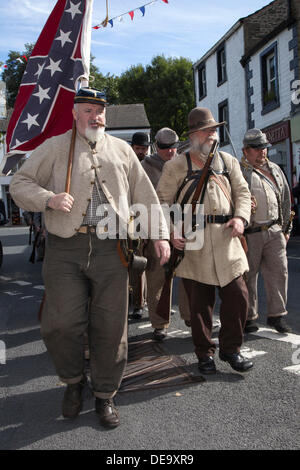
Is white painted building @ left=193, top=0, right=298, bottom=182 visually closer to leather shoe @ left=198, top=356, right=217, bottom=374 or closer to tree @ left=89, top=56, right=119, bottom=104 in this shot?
leather shoe @ left=198, top=356, right=217, bottom=374

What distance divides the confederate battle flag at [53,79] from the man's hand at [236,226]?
2.07 meters

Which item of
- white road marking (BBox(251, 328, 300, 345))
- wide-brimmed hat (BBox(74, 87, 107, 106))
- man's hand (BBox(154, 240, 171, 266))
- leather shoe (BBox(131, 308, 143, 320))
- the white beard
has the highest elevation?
wide-brimmed hat (BBox(74, 87, 107, 106))

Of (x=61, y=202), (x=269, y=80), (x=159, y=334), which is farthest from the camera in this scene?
(x=269, y=80)

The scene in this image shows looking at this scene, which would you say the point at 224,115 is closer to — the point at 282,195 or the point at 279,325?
the point at 282,195

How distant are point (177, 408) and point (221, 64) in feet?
78.9

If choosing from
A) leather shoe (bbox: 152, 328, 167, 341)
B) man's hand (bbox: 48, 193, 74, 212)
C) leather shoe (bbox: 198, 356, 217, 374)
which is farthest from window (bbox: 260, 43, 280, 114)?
man's hand (bbox: 48, 193, 74, 212)

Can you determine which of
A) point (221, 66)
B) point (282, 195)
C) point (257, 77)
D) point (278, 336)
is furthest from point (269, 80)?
point (278, 336)

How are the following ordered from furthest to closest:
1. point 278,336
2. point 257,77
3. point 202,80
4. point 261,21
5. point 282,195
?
point 202,80, point 261,21, point 257,77, point 282,195, point 278,336

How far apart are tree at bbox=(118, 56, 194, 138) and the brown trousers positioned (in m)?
42.3

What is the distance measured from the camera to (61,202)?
9.98 feet

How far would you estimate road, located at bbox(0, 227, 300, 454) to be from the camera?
2.88 m

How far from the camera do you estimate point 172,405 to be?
3.39 metres
